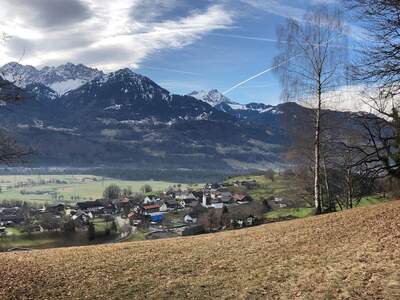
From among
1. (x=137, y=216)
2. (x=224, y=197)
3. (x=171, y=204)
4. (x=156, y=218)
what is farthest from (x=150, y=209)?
(x=224, y=197)

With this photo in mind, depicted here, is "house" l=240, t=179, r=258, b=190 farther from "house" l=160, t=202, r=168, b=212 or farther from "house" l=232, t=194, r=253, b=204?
"house" l=160, t=202, r=168, b=212

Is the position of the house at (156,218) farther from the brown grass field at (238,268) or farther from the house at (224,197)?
the brown grass field at (238,268)

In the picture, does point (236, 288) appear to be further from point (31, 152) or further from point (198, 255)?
point (31, 152)

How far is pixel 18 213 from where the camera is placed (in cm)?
12950

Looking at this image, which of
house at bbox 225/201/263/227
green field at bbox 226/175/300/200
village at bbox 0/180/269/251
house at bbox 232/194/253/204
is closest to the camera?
house at bbox 225/201/263/227

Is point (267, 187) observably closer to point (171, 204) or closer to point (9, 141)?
point (171, 204)

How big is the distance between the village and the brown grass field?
132 ft

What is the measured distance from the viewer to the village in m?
78.1

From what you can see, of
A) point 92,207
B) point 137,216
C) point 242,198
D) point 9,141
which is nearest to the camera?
point 9,141

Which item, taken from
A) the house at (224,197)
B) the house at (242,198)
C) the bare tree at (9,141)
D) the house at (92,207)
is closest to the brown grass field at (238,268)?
the bare tree at (9,141)

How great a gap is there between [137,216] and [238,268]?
95.1m

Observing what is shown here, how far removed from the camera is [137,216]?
10975 centimetres

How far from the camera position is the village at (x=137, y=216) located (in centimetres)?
7812

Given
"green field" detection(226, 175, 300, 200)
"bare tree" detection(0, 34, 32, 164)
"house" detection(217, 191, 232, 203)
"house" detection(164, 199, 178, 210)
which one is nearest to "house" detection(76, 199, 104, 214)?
"house" detection(164, 199, 178, 210)
